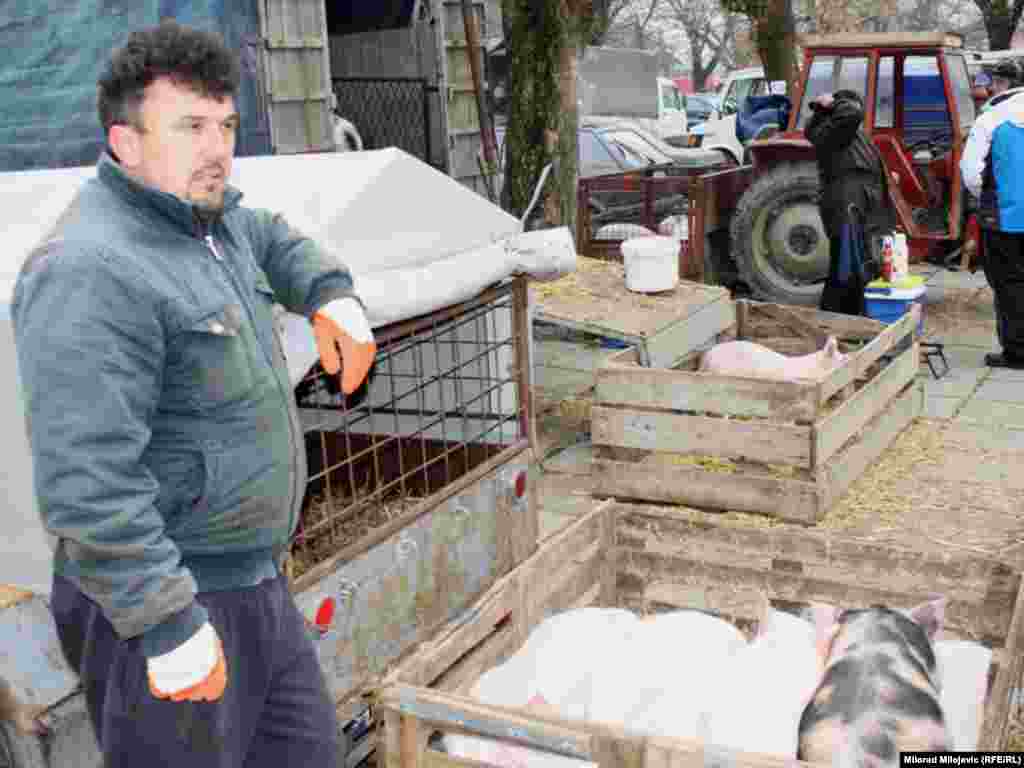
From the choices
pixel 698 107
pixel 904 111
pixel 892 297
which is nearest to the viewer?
pixel 892 297

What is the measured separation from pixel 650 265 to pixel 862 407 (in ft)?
5.51

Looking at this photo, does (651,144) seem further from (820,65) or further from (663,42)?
(663,42)

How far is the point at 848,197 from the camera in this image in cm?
943

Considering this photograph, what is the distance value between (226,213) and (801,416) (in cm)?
391

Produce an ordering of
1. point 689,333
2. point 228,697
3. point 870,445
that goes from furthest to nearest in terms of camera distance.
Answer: point 689,333
point 870,445
point 228,697

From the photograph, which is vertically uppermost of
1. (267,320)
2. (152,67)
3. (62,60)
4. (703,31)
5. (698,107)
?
(703,31)

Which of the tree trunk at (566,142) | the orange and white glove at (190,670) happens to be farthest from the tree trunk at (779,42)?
the orange and white glove at (190,670)

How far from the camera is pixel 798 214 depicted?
11.5m

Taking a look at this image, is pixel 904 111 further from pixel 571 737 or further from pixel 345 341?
pixel 571 737

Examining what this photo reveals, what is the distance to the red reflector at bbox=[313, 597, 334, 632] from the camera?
369 cm

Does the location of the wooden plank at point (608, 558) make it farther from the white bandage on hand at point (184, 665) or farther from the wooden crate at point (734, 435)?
the white bandage on hand at point (184, 665)

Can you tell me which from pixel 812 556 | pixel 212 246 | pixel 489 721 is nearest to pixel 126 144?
pixel 212 246

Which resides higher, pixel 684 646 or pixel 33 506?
pixel 33 506

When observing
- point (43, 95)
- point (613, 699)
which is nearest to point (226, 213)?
point (613, 699)
